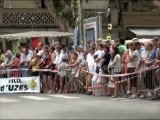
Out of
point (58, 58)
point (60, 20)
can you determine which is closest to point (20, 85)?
point (58, 58)

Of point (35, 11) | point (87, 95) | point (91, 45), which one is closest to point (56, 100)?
point (87, 95)

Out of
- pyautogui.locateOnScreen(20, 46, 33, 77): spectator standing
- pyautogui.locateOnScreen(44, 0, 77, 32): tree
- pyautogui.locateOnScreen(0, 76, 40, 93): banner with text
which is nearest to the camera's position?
pyautogui.locateOnScreen(0, 76, 40, 93): banner with text

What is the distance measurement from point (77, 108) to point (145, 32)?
21.9 metres

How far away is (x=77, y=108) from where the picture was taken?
14.7m

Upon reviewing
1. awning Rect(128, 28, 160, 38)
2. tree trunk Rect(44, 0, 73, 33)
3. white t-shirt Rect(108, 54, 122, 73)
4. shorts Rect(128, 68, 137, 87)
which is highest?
tree trunk Rect(44, 0, 73, 33)

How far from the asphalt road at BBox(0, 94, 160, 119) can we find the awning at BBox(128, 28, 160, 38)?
56.7ft

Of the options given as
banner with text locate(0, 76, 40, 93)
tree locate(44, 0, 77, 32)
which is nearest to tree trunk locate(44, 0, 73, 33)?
tree locate(44, 0, 77, 32)

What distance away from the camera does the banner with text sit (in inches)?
830

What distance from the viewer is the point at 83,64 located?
66.5 ft

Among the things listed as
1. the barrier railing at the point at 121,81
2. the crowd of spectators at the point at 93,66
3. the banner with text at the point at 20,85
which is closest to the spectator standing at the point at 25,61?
the crowd of spectators at the point at 93,66

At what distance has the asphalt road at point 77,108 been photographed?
13.1m

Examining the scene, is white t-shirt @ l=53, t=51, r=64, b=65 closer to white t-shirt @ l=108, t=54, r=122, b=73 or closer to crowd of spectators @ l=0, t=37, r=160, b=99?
crowd of spectators @ l=0, t=37, r=160, b=99

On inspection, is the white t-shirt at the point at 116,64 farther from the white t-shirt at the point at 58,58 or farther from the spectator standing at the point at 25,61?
the spectator standing at the point at 25,61

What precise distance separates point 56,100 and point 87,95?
7.49 ft
